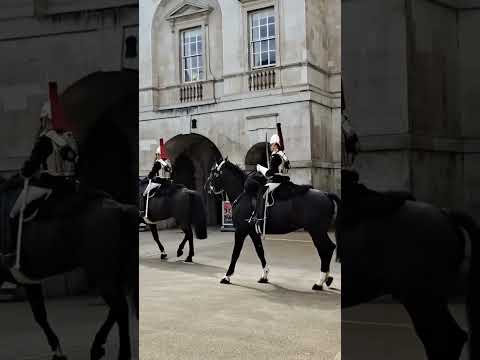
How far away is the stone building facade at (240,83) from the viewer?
1.21m

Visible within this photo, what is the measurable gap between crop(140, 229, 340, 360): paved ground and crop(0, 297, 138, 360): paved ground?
1.41 feet

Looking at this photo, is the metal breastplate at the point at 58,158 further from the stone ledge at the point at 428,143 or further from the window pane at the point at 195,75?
the window pane at the point at 195,75

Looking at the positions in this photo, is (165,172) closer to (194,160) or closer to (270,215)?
(194,160)

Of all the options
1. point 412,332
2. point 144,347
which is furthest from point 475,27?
point 144,347

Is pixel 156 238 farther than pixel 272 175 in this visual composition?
Yes

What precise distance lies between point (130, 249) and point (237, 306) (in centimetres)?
72

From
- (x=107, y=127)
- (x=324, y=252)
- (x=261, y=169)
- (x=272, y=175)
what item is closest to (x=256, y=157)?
(x=261, y=169)

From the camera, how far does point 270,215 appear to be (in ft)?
4.66

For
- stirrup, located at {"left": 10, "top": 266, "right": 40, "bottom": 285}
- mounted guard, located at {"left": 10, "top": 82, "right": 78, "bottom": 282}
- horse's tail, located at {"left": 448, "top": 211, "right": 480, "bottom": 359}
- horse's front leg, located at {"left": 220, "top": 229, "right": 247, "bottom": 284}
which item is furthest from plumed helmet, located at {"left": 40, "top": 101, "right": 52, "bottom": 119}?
horse's front leg, located at {"left": 220, "top": 229, "right": 247, "bottom": 284}

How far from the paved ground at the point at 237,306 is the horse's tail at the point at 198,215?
5 centimetres

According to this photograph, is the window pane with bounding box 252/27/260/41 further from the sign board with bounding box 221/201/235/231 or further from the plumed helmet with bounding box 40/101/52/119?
the plumed helmet with bounding box 40/101/52/119

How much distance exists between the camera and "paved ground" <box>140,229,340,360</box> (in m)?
1.21

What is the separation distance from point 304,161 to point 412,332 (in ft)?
2.22

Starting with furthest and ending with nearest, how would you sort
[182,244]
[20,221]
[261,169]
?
[182,244] → [261,169] → [20,221]
